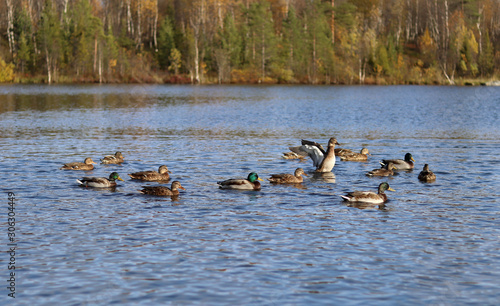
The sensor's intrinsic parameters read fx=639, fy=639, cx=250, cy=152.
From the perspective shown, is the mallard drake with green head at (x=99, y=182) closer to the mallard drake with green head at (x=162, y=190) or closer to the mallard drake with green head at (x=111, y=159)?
the mallard drake with green head at (x=162, y=190)

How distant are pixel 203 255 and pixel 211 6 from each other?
144m

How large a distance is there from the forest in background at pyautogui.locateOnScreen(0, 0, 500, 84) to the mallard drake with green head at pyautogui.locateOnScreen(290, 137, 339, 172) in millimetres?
103029

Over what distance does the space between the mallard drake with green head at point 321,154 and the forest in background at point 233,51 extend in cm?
10303

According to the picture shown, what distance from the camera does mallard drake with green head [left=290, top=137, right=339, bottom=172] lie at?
24766 millimetres

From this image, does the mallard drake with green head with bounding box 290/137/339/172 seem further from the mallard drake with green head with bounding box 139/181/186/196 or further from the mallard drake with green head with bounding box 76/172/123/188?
the mallard drake with green head with bounding box 76/172/123/188

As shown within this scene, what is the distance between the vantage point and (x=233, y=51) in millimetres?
134125

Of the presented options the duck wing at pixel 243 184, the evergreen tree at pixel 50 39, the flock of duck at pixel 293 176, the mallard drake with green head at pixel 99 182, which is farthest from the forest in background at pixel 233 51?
the duck wing at pixel 243 184

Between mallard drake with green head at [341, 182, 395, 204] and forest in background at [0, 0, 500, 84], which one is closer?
mallard drake with green head at [341, 182, 395, 204]

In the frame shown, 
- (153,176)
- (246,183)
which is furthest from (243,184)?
(153,176)

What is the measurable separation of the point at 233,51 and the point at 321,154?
111 metres

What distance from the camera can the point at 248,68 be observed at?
137 meters

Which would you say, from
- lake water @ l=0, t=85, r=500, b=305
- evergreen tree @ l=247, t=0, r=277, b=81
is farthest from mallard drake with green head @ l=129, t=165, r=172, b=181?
evergreen tree @ l=247, t=0, r=277, b=81

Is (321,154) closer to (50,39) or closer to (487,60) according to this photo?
(50,39)

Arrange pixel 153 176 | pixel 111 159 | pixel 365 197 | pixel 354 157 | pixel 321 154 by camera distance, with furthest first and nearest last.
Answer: pixel 354 157, pixel 111 159, pixel 321 154, pixel 153 176, pixel 365 197
